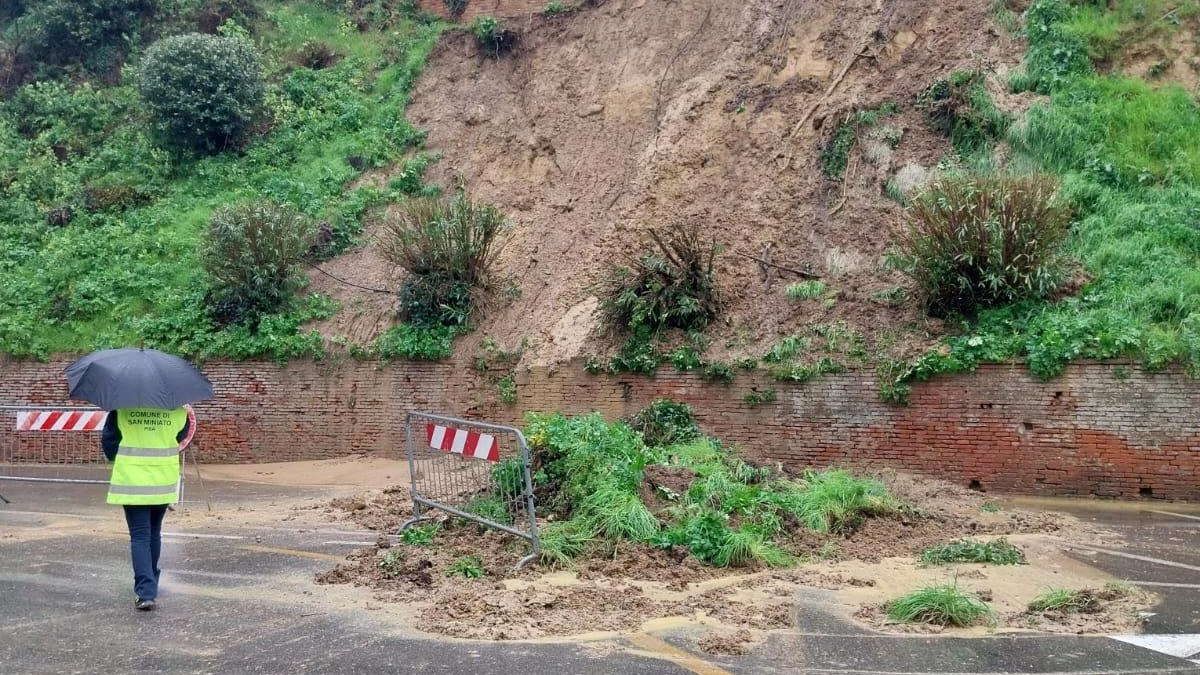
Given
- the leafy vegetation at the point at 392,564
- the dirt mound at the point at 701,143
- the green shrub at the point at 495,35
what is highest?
the green shrub at the point at 495,35

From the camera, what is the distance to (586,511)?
27.1 ft

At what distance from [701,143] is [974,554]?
11364 mm

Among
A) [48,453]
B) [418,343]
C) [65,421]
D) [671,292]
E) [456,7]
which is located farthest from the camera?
[456,7]

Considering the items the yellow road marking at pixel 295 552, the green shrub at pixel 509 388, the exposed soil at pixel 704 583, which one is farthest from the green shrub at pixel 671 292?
the yellow road marking at pixel 295 552

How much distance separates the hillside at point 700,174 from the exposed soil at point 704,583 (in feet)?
14.3

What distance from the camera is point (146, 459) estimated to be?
6.82m

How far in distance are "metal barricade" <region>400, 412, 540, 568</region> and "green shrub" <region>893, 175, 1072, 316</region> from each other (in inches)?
261

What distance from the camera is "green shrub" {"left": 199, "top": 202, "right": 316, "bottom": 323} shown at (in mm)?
16594

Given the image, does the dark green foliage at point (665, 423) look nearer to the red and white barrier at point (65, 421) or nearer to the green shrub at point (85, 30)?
the red and white barrier at point (65, 421)

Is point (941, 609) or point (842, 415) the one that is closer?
point (941, 609)

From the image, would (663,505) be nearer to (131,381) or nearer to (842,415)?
(131,381)

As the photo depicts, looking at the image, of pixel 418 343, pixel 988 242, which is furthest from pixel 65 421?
pixel 988 242

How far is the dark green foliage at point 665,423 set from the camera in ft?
42.1

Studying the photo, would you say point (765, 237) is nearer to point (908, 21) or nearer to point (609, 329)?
point (609, 329)
